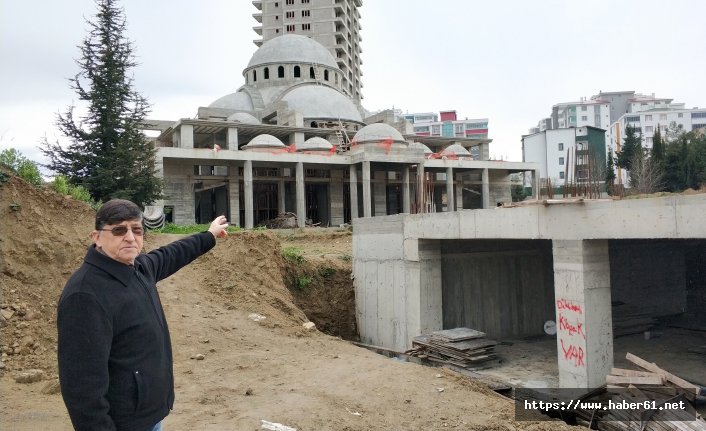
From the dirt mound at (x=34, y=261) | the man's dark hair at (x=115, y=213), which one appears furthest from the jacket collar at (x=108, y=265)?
the dirt mound at (x=34, y=261)

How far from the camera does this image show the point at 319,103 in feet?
147

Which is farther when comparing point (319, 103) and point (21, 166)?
point (319, 103)

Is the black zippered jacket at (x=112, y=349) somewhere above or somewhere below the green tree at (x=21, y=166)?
below

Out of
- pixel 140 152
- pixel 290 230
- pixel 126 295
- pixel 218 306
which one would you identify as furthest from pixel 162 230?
pixel 126 295

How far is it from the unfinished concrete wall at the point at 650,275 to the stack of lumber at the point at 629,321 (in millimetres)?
267

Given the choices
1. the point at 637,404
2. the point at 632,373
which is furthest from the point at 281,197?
the point at 637,404

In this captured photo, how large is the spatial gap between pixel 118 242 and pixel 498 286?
14.1 metres

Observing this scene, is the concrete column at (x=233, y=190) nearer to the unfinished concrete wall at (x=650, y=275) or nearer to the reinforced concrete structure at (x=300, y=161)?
the reinforced concrete structure at (x=300, y=161)

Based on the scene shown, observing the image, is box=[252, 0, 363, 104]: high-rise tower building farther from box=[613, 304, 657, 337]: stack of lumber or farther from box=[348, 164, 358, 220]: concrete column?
box=[613, 304, 657, 337]: stack of lumber

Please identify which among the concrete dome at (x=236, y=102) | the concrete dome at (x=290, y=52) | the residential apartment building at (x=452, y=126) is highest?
the residential apartment building at (x=452, y=126)

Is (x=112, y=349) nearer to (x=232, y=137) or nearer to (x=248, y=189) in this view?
(x=248, y=189)

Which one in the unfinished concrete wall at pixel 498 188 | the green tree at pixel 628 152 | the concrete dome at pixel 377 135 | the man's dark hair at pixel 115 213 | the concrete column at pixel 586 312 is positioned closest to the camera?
the man's dark hair at pixel 115 213

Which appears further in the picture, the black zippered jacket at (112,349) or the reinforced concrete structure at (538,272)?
the reinforced concrete structure at (538,272)

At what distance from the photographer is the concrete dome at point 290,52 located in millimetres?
51625
